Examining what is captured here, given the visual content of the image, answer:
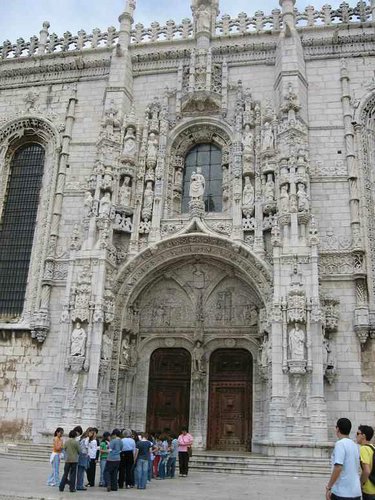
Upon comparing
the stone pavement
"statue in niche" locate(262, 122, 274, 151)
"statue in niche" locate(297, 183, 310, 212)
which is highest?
"statue in niche" locate(262, 122, 274, 151)

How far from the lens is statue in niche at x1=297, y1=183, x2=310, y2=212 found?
57.7 ft

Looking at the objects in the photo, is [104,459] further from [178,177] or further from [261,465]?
[178,177]

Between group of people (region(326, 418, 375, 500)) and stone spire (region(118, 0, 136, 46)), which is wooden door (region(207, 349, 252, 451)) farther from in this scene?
stone spire (region(118, 0, 136, 46))

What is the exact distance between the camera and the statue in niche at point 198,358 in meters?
18.5

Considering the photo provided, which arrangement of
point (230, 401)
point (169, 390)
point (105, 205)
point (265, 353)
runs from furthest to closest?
point (105, 205) → point (169, 390) → point (230, 401) → point (265, 353)

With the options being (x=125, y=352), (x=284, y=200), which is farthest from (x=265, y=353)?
(x=284, y=200)

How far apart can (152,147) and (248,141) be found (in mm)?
3723

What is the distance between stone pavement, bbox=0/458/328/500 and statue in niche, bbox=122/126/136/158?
11494mm

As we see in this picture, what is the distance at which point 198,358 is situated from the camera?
18.5m

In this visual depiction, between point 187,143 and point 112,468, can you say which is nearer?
point 112,468

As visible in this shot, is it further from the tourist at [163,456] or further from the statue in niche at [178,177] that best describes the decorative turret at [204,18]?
the tourist at [163,456]

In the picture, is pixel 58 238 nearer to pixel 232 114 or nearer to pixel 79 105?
pixel 79 105

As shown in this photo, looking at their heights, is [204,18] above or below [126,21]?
below

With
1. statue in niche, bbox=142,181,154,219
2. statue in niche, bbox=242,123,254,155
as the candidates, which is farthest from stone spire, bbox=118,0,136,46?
statue in niche, bbox=142,181,154,219
